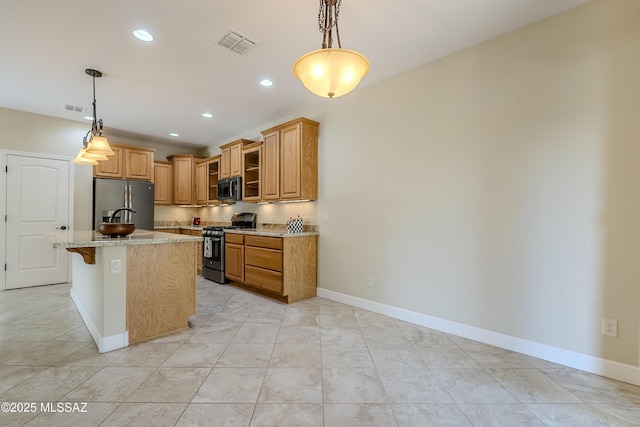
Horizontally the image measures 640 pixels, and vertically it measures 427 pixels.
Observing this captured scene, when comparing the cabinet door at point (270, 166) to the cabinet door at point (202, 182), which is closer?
the cabinet door at point (270, 166)

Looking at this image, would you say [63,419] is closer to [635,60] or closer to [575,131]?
[575,131]

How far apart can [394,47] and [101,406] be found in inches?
140

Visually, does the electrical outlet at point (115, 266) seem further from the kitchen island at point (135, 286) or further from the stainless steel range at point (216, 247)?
the stainless steel range at point (216, 247)

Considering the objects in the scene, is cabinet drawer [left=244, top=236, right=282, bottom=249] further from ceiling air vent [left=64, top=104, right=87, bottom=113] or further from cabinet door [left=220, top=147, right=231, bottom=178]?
ceiling air vent [left=64, top=104, right=87, bottom=113]

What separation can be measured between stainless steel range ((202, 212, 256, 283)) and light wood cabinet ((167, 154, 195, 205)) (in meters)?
1.57

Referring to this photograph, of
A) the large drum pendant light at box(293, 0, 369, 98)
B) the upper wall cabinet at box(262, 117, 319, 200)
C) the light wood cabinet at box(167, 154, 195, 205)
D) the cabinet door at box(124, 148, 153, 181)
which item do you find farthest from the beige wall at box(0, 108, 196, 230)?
the large drum pendant light at box(293, 0, 369, 98)

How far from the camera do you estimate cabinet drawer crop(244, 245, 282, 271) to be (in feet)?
12.2

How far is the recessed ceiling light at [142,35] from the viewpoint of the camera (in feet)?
8.14

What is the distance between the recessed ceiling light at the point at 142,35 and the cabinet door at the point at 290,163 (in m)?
1.88

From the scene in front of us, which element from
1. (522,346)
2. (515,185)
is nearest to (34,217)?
(515,185)

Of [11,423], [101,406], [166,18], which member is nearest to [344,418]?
[101,406]

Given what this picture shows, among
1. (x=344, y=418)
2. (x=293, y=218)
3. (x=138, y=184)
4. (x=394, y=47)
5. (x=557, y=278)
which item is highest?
(x=394, y=47)

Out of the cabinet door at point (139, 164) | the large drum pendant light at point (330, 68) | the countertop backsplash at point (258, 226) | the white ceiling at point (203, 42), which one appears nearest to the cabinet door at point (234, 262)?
the countertop backsplash at point (258, 226)

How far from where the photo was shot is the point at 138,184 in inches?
210
